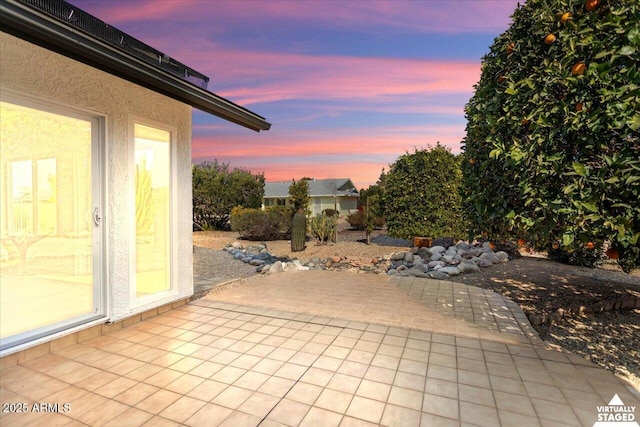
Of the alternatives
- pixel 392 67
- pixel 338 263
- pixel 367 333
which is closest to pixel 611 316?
pixel 367 333

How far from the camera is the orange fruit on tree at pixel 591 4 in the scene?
263cm

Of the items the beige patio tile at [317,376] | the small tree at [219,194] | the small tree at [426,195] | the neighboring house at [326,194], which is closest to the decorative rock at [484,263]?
the small tree at [426,195]

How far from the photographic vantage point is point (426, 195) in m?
11.4

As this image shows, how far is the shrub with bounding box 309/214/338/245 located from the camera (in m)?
→ 12.6

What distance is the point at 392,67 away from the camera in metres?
9.60

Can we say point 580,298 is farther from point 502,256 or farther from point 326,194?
point 326,194

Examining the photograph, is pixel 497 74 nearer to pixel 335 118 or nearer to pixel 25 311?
pixel 25 311

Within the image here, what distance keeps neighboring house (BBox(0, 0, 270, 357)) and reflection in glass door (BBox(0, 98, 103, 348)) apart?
0.4 inches

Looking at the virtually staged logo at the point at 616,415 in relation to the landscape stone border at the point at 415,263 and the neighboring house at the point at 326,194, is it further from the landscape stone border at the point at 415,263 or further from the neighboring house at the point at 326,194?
the neighboring house at the point at 326,194

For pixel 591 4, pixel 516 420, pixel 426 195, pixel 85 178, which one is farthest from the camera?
pixel 426 195

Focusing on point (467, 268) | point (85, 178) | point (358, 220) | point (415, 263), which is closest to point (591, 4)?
point (85, 178)

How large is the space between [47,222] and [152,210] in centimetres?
115

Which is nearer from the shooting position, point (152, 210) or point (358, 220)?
point (152, 210)

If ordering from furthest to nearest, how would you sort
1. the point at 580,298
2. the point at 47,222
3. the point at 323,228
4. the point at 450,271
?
the point at 323,228
the point at 450,271
the point at 580,298
the point at 47,222
